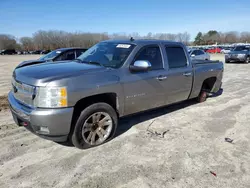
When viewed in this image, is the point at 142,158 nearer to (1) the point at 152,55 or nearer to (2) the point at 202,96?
(1) the point at 152,55

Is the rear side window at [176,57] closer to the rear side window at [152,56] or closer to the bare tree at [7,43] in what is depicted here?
the rear side window at [152,56]

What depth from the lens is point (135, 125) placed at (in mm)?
4461

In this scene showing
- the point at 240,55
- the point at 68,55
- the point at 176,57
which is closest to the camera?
the point at 176,57

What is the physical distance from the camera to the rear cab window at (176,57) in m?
4.60

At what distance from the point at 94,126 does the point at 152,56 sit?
1.91m

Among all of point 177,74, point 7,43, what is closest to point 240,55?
point 177,74

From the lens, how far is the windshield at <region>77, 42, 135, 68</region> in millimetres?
3832

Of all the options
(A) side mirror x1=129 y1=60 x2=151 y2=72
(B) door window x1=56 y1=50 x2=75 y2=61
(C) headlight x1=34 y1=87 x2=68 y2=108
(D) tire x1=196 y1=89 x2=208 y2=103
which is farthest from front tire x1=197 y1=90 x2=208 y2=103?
(B) door window x1=56 y1=50 x2=75 y2=61

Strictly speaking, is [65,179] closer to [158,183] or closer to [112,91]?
[158,183]

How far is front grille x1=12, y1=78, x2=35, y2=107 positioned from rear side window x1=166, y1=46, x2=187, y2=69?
9.54ft

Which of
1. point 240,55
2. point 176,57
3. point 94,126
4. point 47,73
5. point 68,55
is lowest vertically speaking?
point 94,126

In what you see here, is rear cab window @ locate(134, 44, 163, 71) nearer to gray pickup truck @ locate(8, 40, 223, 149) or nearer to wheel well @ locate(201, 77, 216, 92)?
gray pickup truck @ locate(8, 40, 223, 149)

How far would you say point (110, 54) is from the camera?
406 cm

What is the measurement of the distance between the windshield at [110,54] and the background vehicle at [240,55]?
18516 mm
